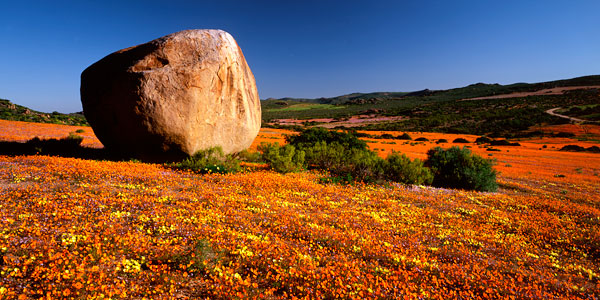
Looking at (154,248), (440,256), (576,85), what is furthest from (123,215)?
(576,85)

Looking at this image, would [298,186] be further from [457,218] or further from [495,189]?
[495,189]

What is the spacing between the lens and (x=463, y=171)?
55.0 ft

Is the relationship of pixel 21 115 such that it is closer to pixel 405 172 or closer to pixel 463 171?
pixel 405 172

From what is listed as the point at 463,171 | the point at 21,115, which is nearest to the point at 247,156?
the point at 463,171

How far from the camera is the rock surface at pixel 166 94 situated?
40.5 feet

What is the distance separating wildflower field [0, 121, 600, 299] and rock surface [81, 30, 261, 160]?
172 cm

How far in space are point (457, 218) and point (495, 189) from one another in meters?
8.03

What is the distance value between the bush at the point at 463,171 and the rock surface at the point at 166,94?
43.9 feet

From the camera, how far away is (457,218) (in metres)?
10.3

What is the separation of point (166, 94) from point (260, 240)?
9164mm

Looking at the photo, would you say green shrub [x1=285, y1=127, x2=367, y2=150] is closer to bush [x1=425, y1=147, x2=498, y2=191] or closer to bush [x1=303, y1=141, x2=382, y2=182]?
bush [x1=303, y1=141, x2=382, y2=182]

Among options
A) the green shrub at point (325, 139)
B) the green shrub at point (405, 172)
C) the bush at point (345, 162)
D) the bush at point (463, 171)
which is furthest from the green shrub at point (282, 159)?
the bush at point (463, 171)

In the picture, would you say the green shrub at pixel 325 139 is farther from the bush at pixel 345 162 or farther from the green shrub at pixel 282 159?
the green shrub at pixel 282 159

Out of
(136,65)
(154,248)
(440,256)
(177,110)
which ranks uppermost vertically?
(136,65)
